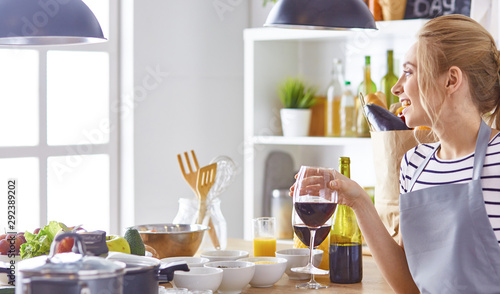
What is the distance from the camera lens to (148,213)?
3.48 meters

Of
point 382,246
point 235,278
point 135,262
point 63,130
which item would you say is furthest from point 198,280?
point 63,130

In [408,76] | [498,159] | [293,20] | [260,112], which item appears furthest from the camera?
[260,112]

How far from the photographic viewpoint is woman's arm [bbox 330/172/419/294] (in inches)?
70.2

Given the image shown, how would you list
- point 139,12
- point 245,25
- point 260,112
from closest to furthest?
1. point 139,12
2. point 260,112
3. point 245,25

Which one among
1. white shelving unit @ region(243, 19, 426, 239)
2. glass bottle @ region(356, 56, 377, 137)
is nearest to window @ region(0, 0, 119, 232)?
white shelving unit @ region(243, 19, 426, 239)

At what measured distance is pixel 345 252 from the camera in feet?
6.01

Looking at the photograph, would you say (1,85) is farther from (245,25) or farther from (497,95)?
(497,95)

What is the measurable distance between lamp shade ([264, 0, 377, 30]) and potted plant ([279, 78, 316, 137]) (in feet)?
5.02

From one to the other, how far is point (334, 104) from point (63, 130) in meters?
1.26

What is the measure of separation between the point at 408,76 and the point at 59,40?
3.24ft

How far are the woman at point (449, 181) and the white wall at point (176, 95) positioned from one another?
1816 millimetres

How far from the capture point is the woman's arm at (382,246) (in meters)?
1.78

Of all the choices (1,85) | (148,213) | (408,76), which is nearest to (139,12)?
(1,85)

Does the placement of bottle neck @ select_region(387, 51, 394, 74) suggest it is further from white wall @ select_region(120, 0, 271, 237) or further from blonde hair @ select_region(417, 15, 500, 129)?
blonde hair @ select_region(417, 15, 500, 129)
